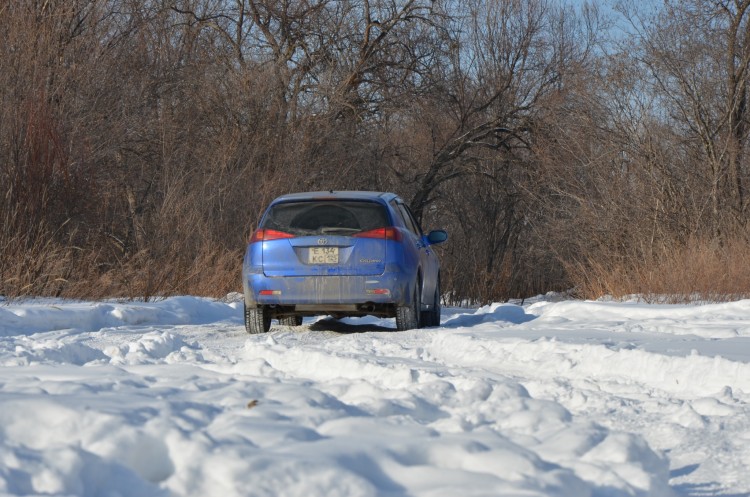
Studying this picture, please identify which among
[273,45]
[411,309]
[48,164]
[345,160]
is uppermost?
[273,45]

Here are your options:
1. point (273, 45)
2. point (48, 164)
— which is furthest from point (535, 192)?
point (48, 164)

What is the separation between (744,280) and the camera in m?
18.8

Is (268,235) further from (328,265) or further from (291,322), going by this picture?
(291,322)

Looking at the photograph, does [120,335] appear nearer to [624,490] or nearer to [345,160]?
[624,490]

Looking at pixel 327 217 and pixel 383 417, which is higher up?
pixel 327 217

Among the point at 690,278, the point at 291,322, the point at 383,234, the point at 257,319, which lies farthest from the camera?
the point at 690,278

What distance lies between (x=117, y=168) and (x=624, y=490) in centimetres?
2281

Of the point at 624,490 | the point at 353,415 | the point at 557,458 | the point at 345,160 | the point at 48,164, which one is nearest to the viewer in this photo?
the point at 624,490

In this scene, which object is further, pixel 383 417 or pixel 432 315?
pixel 432 315

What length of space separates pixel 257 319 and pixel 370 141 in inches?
911

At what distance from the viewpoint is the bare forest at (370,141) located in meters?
19.0

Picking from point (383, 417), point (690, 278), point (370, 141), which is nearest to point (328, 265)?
point (383, 417)

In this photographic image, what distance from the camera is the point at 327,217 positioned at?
39.7 feet

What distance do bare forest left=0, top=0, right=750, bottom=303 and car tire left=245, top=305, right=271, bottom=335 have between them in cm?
460
